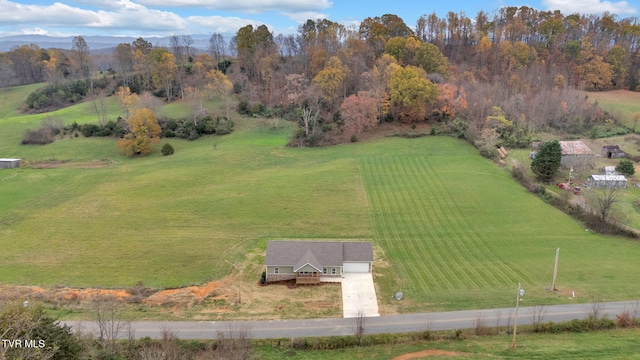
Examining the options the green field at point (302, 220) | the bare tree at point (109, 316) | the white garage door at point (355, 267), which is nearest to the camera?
the bare tree at point (109, 316)

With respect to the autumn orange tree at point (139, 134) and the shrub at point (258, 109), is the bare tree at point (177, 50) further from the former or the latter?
the autumn orange tree at point (139, 134)

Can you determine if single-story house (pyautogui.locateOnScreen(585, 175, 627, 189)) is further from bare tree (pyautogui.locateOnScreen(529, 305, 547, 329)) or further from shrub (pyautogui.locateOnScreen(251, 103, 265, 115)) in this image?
shrub (pyautogui.locateOnScreen(251, 103, 265, 115))

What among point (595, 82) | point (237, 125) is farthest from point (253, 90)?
point (595, 82)

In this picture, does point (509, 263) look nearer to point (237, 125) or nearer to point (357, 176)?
point (357, 176)

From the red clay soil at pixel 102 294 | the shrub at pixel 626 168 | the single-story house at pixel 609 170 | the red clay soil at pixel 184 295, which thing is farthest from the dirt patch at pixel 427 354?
the shrub at pixel 626 168

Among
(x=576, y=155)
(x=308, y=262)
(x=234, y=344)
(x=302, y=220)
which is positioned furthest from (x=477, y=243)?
(x=576, y=155)

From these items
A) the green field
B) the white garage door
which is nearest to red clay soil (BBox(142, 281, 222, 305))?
the green field
